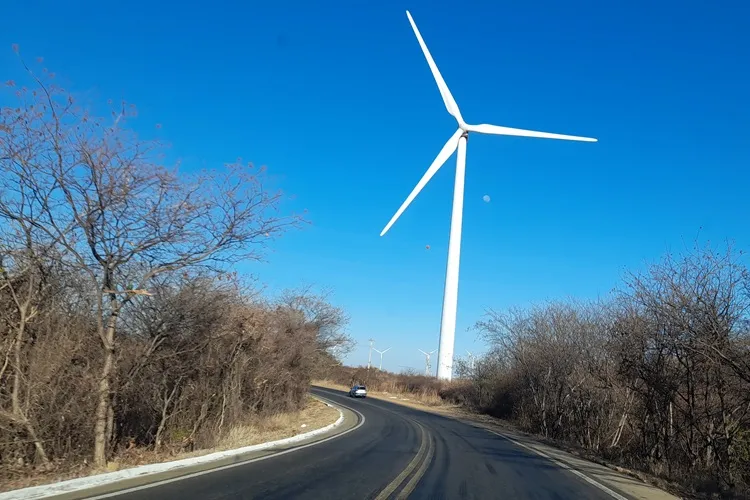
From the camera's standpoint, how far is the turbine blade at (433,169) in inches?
1497

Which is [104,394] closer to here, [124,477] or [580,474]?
[124,477]

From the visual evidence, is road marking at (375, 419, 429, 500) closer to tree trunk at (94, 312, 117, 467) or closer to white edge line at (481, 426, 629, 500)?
white edge line at (481, 426, 629, 500)

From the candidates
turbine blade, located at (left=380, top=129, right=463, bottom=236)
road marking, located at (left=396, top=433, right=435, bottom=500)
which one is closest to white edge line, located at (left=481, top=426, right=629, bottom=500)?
road marking, located at (left=396, top=433, right=435, bottom=500)

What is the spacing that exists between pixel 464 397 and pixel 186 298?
45.4 meters

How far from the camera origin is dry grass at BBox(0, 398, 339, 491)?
30.1ft

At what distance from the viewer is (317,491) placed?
9.36m

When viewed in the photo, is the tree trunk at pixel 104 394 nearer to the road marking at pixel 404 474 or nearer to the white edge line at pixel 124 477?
the white edge line at pixel 124 477

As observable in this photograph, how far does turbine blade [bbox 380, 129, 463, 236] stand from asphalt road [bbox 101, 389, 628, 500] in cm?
2153

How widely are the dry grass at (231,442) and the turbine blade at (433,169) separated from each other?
13603mm

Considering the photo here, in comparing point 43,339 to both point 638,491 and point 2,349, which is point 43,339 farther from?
point 638,491

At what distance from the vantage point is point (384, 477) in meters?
11.4

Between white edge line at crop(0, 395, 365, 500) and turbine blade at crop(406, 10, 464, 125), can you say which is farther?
turbine blade at crop(406, 10, 464, 125)

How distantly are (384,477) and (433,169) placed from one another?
96.8 ft

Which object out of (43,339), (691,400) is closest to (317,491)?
(43,339)
